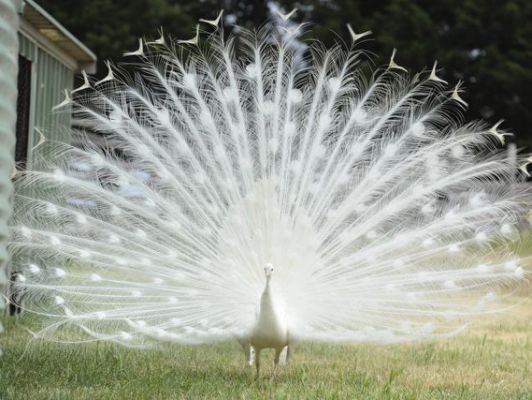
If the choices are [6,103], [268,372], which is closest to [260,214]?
[268,372]

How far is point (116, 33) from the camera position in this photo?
75.4 feet

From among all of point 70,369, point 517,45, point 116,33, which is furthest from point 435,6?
point 70,369

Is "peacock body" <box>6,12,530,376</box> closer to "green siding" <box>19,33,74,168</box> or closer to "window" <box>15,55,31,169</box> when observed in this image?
"green siding" <box>19,33,74,168</box>

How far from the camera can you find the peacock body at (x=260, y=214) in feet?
18.2

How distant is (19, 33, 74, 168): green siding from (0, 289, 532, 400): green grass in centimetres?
199

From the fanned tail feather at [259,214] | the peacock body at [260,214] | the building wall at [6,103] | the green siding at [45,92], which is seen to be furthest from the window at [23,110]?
the building wall at [6,103]

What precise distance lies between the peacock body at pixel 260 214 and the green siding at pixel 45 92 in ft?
6.71

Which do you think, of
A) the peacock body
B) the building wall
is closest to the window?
the peacock body

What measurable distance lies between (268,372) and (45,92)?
167 inches

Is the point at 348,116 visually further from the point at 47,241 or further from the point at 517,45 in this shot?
the point at 517,45

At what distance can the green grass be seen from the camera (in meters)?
4.82

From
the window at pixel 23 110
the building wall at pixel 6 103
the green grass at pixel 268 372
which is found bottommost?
the green grass at pixel 268 372

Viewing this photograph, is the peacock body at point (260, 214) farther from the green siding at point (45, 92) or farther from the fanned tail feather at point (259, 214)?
the green siding at point (45, 92)

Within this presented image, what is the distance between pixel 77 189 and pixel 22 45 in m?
2.53
